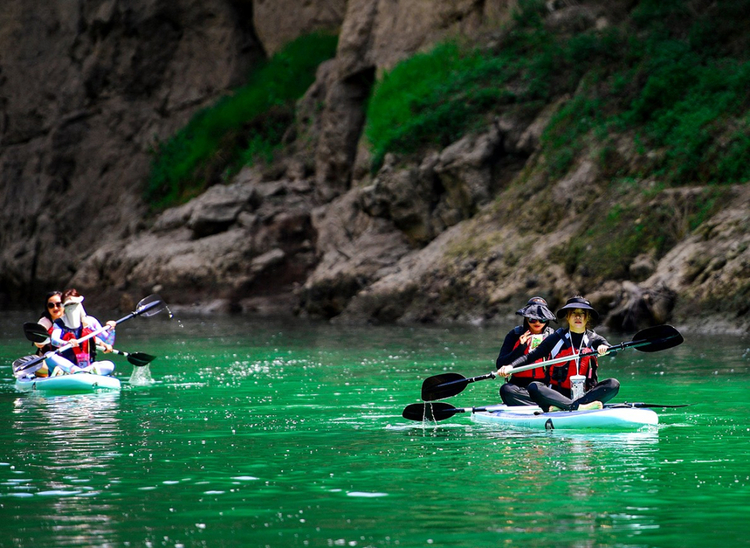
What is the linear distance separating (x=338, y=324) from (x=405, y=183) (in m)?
4.85

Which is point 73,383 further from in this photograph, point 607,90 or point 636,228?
point 607,90

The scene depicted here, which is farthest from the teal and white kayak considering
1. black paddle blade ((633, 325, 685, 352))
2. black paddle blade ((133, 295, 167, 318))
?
black paddle blade ((633, 325, 685, 352))

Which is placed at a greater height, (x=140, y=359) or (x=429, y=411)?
(x=140, y=359)

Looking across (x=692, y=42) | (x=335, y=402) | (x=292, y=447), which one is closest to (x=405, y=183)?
(x=692, y=42)

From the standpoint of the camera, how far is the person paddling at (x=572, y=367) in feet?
35.2

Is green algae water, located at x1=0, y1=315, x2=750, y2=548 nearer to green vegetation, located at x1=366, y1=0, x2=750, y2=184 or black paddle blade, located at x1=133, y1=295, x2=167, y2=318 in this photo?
black paddle blade, located at x1=133, y1=295, x2=167, y2=318

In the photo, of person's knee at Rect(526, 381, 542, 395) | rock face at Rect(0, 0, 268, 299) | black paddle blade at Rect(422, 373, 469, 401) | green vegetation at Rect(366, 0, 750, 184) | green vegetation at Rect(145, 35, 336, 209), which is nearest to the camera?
person's knee at Rect(526, 381, 542, 395)

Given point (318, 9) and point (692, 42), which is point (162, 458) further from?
point (318, 9)

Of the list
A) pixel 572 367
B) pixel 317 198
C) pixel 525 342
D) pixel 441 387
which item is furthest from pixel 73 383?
pixel 317 198

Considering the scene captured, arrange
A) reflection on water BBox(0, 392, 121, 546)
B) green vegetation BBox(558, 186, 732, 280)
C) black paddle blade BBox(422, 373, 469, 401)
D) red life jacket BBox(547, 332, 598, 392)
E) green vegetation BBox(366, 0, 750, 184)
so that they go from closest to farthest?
reflection on water BBox(0, 392, 121, 546)
red life jacket BBox(547, 332, 598, 392)
black paddle blade BBox(422, 373, 469, 401)
green vegetation BBox(558, 186, 732, 280)
green vegetation BBox(366, 0, 750, 184)

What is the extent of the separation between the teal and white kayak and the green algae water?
0.35 meters

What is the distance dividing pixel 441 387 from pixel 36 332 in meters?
6.21

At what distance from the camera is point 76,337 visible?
15.7 metres

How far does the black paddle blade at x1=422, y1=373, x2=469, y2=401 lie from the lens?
38.0ft
